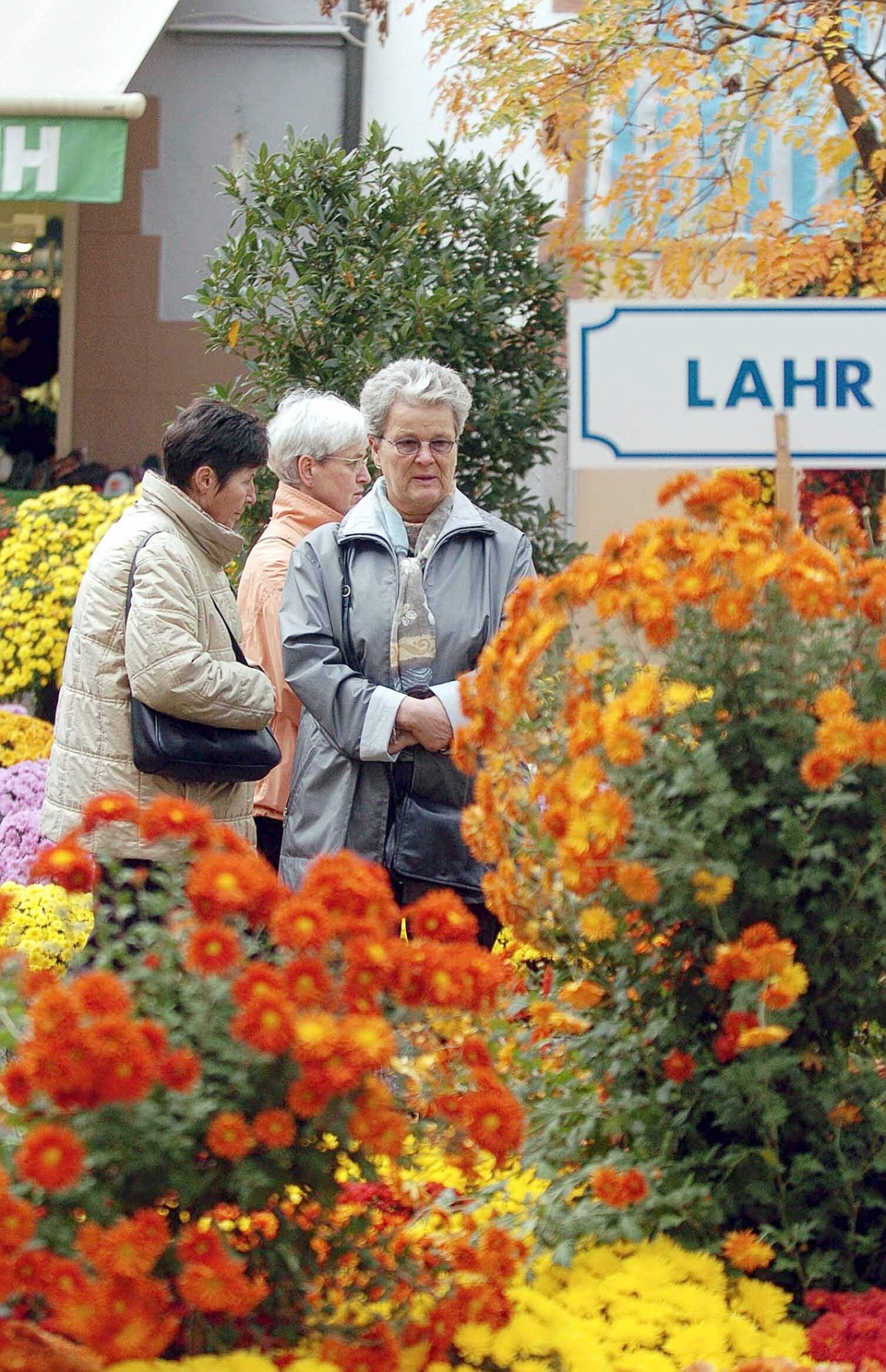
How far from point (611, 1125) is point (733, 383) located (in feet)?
4.94

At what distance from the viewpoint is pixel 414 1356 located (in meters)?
2.06

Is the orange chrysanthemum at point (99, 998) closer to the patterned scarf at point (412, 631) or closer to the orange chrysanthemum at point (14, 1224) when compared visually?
the orange chrysanthemum at point (14, 1224)

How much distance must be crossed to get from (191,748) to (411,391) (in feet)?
2.88

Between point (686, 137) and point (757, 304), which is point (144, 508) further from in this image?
point (686, 137)

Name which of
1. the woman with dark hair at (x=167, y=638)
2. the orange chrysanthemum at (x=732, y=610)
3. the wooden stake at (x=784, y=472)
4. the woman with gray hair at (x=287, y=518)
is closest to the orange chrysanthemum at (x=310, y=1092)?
the orange chrysanthemum at (x=732, y=610)

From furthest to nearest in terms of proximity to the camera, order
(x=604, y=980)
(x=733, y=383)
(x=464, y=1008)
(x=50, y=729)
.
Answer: (x=50, y=729), (x=733, y=383), (x=604, y=980), (x=464, y=1008)

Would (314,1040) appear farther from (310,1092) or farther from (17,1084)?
(17,1084)

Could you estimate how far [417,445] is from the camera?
12.5ft

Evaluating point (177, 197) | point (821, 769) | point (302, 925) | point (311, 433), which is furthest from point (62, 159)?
point (302, 925)

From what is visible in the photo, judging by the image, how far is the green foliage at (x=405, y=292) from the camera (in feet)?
20.9

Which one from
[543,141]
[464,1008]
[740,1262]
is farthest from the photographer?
[543,141]

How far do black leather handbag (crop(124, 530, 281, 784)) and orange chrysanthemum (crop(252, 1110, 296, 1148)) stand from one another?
2.06 meters

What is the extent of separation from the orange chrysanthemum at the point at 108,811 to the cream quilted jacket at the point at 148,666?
5.30 ft

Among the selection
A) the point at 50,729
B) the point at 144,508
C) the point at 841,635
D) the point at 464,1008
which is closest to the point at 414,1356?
the point at 464,1008
